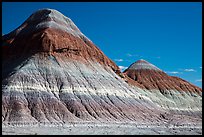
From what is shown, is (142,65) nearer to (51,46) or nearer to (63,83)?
(51,46)

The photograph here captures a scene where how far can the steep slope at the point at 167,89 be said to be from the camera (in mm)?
80250

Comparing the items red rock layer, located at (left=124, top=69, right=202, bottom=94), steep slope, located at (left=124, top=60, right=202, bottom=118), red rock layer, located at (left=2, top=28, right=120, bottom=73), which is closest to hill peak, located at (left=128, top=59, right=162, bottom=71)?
steep slope, located at (left=124, top=60, right=202, bottom=118)

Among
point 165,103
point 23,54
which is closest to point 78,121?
point 23,54

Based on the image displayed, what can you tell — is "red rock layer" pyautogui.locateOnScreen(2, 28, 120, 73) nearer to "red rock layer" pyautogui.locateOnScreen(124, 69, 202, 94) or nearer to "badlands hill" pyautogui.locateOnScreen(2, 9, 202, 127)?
"badlands hill" pyautogui.locateOnScreen(2, 9, 202, 127)

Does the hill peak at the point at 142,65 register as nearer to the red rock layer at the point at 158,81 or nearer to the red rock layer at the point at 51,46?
the red rock layer at the point at 158,81

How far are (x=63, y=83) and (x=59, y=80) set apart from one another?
1.10 metres

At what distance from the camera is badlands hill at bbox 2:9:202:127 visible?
50.1 meters

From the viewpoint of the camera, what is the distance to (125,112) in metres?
56.6

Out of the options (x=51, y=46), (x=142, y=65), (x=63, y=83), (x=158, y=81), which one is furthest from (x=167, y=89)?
(x=63, y=83)

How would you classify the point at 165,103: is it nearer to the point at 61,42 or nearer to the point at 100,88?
the point at 100,88

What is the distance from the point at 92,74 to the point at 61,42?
971 cm

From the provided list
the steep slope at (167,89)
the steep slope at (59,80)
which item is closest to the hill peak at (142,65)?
the steep slope at (167,89)

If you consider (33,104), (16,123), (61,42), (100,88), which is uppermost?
(61,42)

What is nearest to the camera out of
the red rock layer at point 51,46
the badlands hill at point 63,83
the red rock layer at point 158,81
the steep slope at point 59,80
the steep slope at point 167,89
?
the steep slope at point 59,80
